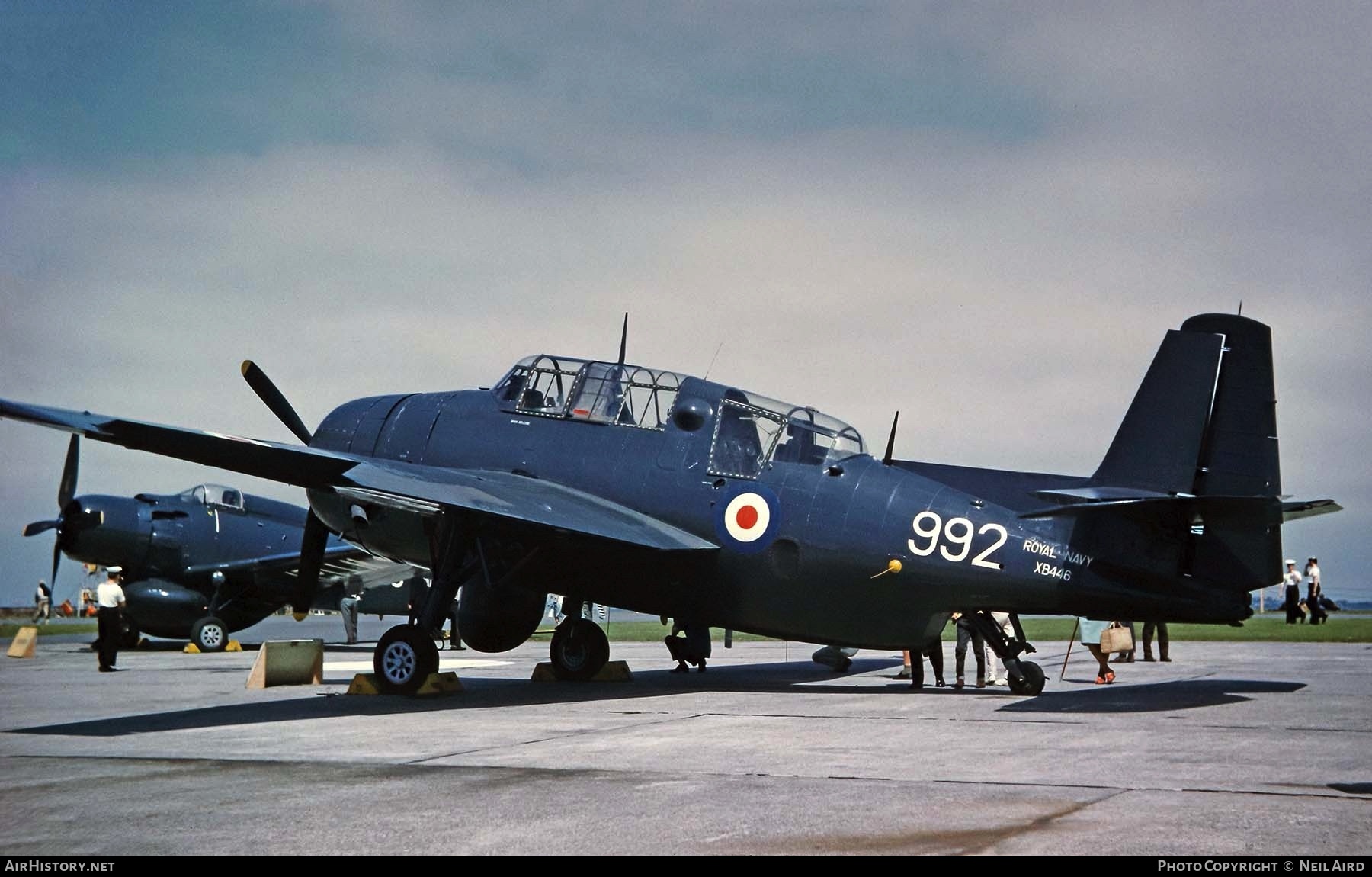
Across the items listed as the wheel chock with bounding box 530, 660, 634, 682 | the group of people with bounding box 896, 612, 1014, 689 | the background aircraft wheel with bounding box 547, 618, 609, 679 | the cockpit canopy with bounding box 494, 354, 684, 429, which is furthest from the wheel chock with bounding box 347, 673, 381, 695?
the group of people with bounding box 896, 612, 1014, 689

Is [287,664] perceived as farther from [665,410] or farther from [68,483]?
[68,483]

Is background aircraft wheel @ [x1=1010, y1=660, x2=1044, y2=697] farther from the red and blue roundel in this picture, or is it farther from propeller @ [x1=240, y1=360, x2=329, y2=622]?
propeller @ [x1=240, y1=360, x2=329, y2=622]

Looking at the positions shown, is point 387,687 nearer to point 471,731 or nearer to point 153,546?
point 471,731

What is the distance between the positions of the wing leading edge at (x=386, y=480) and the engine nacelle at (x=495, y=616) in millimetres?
1833

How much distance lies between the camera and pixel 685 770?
941 cm

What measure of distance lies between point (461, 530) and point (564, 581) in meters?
1.72

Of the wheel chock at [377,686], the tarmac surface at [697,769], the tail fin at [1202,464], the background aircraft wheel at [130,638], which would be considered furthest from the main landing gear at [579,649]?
the background aircraft wheel at [130,638]

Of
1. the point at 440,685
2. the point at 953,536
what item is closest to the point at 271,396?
the point at 440,685

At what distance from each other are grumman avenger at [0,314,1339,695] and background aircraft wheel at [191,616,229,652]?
14.0 metres

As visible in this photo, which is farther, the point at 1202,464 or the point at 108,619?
the point at 108,619

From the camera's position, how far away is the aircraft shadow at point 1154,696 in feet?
46.3

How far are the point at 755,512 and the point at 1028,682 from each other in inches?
149

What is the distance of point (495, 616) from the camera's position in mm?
17969
